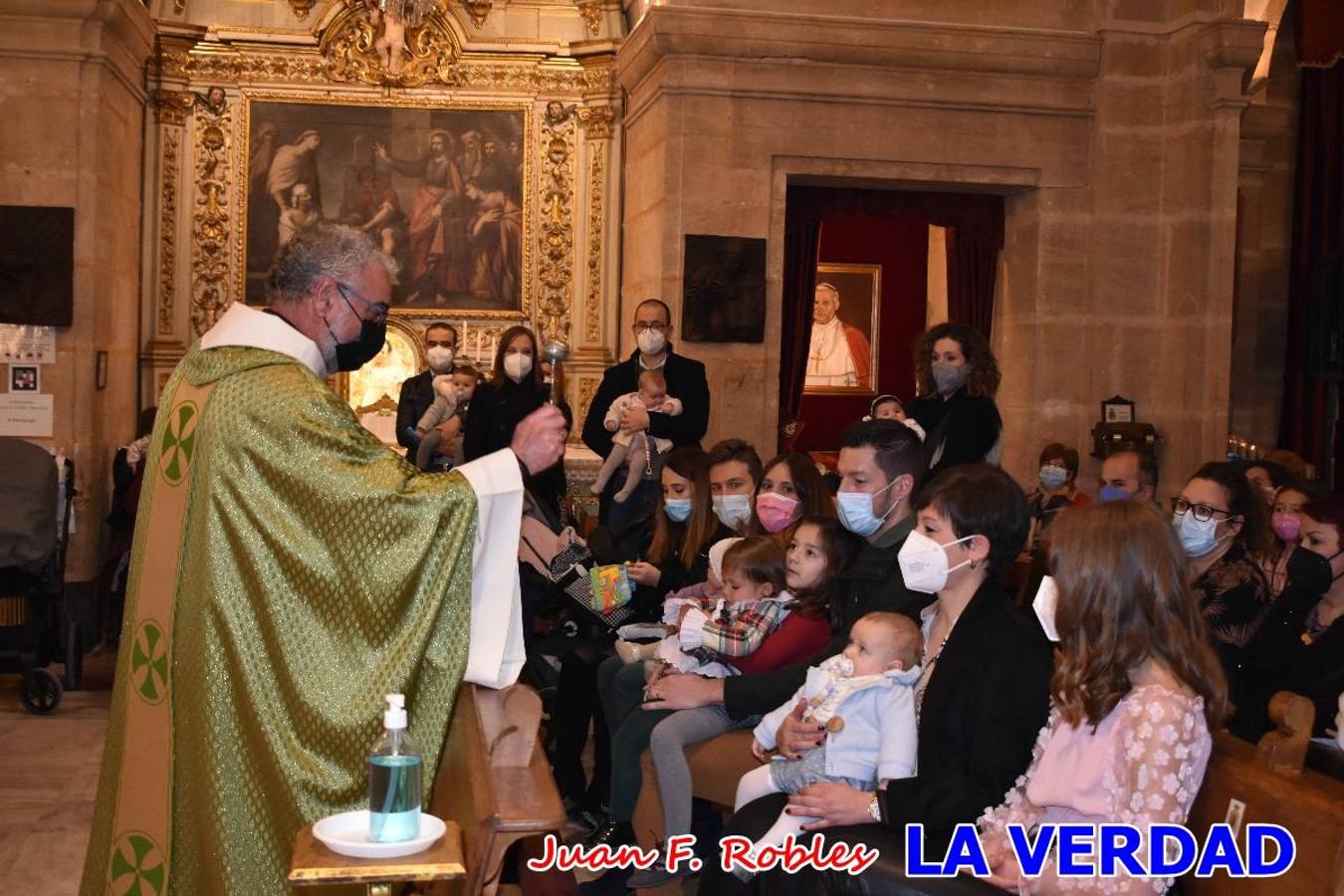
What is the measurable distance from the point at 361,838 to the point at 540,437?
1.23 meters

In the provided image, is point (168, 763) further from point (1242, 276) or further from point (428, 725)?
point (1242, 276)

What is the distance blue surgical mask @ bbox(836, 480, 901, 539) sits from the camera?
16.4 feet

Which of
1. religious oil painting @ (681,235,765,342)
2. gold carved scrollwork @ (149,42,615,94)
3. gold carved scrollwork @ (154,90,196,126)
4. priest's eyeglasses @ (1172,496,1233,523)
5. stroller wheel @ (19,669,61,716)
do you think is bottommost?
stroller wheel @ (19,669,61,716)

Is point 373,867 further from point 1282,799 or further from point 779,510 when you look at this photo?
point 779,510

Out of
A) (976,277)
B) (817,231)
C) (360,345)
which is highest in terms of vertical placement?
(817,231)

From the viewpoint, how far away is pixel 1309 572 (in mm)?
4637

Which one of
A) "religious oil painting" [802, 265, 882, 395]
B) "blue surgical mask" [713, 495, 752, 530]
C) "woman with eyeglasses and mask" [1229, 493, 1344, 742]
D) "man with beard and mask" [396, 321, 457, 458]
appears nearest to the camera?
"woman with eyeglasses and mask" [1229, 493, 1344, 742]

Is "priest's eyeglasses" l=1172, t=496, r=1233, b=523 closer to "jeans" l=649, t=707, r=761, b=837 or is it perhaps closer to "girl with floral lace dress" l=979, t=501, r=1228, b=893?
"jeans" l=649, t=707, r=761, b=837

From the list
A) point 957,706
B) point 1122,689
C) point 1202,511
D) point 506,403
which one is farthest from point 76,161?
point 1122,689

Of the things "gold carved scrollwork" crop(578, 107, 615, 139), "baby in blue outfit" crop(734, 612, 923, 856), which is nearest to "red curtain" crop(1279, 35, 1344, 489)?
"gold carved scrollwork" crop(578, 107, 615, 139)

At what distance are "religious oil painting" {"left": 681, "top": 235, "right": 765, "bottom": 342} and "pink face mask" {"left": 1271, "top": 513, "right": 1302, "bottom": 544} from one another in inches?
207

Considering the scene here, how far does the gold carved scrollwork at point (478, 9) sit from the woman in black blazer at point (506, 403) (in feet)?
17.8

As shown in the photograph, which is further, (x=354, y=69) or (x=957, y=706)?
(x=354, y=69)

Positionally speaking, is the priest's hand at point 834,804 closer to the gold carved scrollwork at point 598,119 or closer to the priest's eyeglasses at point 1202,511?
the priest's eyeglasses at point 1202,511
